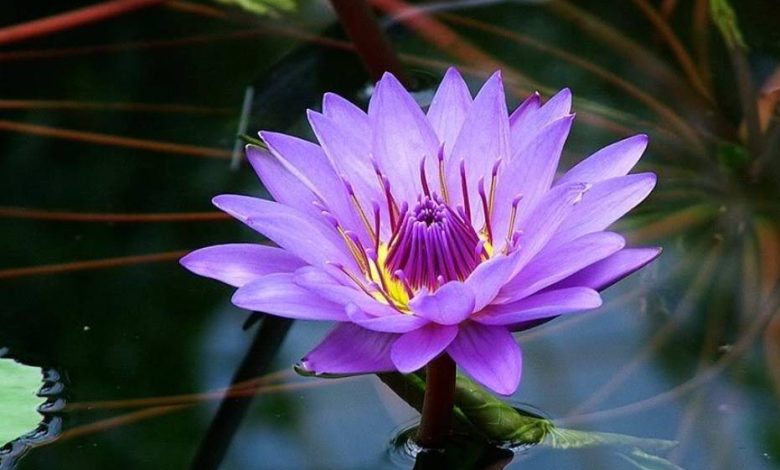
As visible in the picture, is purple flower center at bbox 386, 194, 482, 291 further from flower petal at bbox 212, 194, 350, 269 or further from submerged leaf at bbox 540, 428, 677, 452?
submerged leaf at bbox 540, 428, 677, 452

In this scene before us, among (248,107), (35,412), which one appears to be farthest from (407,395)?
(248,107)

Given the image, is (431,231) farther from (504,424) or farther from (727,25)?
(727,25)

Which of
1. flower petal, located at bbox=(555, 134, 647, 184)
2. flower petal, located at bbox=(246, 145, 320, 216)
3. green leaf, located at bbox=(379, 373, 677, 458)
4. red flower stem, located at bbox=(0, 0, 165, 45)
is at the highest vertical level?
red flower stem, located at bbox=(0, 0, 165, 45)

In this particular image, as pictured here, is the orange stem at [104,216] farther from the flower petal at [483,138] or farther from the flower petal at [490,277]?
the flower petal at [490,277]

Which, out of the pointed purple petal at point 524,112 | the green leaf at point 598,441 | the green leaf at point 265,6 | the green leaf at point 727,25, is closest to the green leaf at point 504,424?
the green leaf at point 598,441

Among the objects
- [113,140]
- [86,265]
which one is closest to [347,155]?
[86,265]

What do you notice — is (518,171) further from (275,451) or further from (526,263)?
(275,451)

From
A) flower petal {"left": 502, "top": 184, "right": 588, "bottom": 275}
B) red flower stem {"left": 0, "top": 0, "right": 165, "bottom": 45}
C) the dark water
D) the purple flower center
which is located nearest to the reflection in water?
the dark water

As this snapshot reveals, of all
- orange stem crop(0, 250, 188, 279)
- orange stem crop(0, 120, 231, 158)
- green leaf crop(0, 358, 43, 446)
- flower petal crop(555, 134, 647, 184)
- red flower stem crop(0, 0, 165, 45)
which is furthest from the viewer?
red flower stem crop(0, 0, 165, 45)
